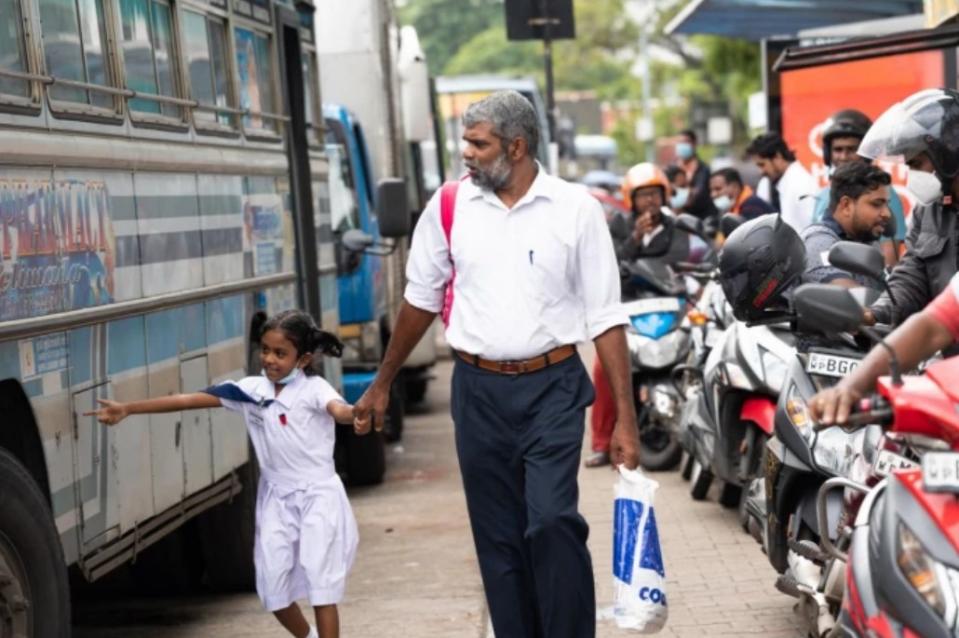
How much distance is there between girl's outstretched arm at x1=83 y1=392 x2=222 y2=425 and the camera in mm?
6590

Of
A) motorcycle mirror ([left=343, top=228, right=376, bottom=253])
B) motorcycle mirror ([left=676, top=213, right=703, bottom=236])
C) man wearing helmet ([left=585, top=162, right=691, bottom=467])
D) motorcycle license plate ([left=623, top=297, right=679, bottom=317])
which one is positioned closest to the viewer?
motorcycle mirror ([left=676, top=213, right=703, bottom=236])

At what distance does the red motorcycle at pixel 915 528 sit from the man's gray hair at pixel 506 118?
1.92 m

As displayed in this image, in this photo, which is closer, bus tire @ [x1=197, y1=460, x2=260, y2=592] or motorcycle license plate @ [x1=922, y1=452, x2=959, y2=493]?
motorcycle license plate @ [x1=922, y1=452, x2=959, y2=493]

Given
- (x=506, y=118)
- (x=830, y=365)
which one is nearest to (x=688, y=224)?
(x=830, y=365)

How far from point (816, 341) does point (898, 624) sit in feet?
9.24

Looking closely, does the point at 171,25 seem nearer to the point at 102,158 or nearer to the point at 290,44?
the point at 102,158

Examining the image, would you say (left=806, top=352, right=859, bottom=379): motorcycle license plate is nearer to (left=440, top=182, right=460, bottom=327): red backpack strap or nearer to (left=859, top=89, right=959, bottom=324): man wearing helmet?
(left=859, top=89, right=959, bottom=324): man wearing helmet

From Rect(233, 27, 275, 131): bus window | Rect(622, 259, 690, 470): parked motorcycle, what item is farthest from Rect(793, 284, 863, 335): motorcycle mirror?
Rect(622, 259, 690, 470): parked motorcycle

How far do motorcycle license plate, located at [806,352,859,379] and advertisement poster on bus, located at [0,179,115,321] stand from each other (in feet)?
7.55

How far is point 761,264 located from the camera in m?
7.41

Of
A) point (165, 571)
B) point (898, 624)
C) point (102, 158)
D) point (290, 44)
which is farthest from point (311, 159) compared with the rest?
point (898, 624)

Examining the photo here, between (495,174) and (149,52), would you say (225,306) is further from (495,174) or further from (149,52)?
(495,174)

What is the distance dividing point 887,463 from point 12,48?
2.75m

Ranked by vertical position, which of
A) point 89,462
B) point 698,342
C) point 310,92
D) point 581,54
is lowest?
point 698,342
